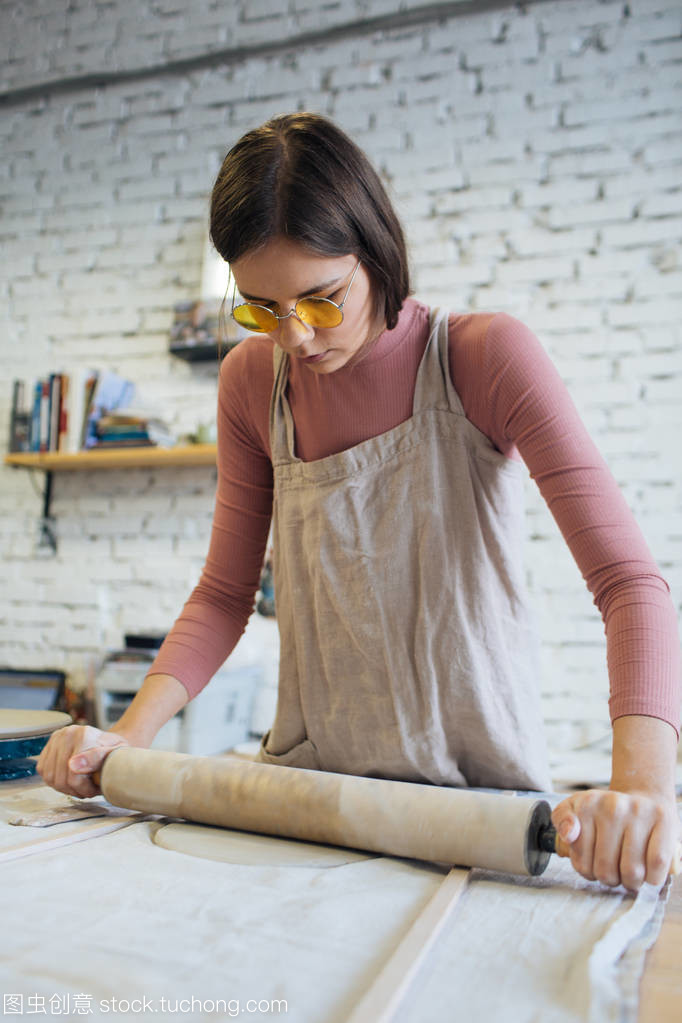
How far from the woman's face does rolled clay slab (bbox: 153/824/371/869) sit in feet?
1.73

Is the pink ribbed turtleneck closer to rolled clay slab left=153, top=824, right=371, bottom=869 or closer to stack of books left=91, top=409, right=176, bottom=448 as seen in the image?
rolled clay slab left=153, top=824, right=371, bottom=869

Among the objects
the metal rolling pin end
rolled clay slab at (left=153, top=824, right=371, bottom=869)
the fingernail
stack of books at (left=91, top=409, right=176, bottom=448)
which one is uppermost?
stack of books at (left=91, top=409, right=176, bottom=448)

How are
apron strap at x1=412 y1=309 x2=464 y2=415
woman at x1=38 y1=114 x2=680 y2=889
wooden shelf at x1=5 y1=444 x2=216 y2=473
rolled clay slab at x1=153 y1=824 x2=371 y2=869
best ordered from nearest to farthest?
rolled clay slab at x1=153 y1=824 x2=371 y2=869, woman at x1=38 y1=114 x2=680 y2=889, apron strap at x1=412 y1=309 x2=464 y2=415, wooden shelf at x1=5 y1=444 x2=216 y2=473

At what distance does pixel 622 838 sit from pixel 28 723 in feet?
2.44

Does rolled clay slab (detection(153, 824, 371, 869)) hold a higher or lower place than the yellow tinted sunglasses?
lower

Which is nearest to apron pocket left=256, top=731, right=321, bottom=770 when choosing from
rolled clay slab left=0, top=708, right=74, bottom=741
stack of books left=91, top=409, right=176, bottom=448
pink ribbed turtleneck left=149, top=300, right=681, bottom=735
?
pink ribbed turtleneck left=149, top=300, right=681, bottom=735

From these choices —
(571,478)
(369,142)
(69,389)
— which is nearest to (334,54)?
(369,142)

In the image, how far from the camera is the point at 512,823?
0.64m

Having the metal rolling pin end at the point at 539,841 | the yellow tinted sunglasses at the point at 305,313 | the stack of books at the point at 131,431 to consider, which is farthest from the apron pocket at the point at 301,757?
the stack of books at the point at 131,431

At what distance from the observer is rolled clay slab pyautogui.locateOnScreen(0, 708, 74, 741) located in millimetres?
987

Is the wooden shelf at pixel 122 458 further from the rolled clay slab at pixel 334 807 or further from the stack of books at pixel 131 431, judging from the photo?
the rolled clay slab at pixel 334 807

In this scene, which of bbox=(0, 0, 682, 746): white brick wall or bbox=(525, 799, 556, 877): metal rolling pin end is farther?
bbox=(0, 0, 682, 746): white brick wall

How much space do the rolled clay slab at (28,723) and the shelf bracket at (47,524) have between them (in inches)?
83.7

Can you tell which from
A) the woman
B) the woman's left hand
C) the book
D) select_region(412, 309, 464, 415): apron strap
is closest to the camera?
the woman's left hand
